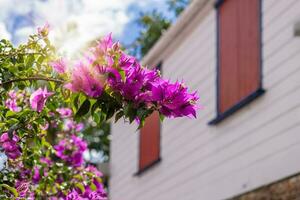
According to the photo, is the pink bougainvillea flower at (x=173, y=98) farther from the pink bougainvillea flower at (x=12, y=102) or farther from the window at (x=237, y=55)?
the window at (x=237, y=55)

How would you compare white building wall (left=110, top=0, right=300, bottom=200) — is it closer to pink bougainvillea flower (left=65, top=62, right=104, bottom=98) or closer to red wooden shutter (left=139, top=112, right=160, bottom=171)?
red wooden shutter (left=139, top=112, right=160, bottom=171)

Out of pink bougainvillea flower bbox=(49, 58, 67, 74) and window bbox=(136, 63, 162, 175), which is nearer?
pink bougainvillea flower bbox=(49, 58, 67, 74)

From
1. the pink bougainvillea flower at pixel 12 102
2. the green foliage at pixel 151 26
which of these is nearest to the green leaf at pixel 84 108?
the pink bougainvillea flower at pixel 12 102

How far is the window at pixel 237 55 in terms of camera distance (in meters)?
8.20

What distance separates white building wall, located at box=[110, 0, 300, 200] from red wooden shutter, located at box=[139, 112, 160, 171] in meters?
0.23

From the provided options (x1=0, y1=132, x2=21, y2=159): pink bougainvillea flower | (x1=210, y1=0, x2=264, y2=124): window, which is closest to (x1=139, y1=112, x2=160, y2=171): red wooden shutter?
(x1=210, y1=0, x2=264, y2=124): window

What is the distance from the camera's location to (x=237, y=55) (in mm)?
8695

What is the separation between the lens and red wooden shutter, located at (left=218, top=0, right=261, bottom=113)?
27.1 ft

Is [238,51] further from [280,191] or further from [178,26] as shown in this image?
[178,26]

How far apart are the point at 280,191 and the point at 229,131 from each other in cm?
157

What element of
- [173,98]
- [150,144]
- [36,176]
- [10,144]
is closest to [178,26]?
[150,144]

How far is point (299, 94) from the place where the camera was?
701 cm

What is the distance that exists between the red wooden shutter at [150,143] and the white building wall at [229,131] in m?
0.23

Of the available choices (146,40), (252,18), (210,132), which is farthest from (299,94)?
(146,40)
